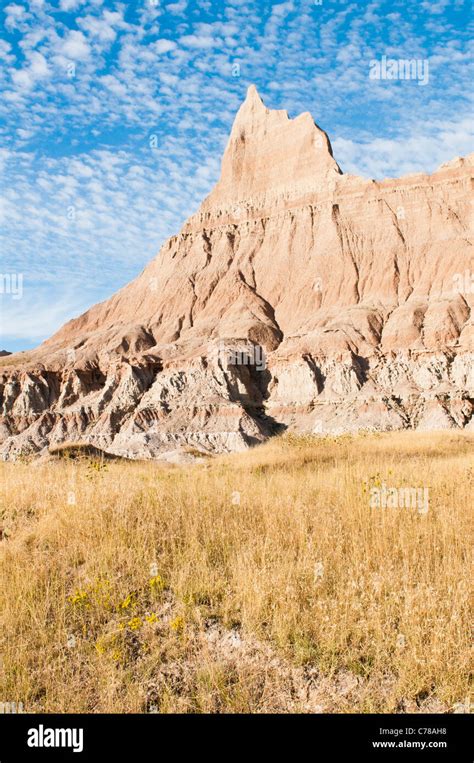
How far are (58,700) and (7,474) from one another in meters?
7.28

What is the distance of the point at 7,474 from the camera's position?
999 centimetres

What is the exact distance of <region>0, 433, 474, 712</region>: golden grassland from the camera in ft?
11.7

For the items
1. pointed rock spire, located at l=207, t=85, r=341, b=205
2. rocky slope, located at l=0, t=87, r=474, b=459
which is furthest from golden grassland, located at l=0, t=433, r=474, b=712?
pointed rock spire, located at l=207, t=85, r=341, b=205

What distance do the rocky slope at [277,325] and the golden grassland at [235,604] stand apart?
45.3 meters

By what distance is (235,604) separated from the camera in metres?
4.51

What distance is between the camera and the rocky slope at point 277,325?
61.8m

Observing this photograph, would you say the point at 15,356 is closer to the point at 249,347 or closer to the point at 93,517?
the point at 249,347
